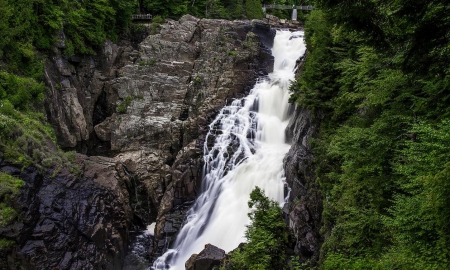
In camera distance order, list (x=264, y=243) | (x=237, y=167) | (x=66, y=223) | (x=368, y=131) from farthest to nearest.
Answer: (x=237, y=167) → (x=66, y=223) → (x=264, y=243) → (x=368, y=131)

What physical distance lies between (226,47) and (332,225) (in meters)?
22.2

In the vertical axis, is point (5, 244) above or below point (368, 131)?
below

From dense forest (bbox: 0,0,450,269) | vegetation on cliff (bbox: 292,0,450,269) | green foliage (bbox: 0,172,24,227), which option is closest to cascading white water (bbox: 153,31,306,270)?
dense forest (bbox: 0,0,450,269)

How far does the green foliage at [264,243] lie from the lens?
11.8m

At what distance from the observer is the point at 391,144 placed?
8117mm

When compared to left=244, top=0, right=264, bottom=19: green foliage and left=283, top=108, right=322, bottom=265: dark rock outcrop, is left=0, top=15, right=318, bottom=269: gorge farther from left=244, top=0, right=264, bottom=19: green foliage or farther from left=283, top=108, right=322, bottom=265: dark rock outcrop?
left=244, top=0, right=264, bottom=19: green foliage

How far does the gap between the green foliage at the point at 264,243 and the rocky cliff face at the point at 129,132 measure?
779 centimetres

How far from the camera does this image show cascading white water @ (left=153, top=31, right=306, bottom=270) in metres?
17.4

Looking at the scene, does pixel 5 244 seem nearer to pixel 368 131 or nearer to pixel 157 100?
pixel 368 131

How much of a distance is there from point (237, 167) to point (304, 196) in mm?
6834

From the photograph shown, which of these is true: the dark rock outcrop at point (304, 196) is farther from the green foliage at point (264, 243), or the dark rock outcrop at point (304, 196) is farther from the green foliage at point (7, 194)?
the green foliage at point (7, 194)

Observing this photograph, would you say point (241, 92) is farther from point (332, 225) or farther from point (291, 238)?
point (332, 225)

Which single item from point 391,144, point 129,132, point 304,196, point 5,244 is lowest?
point 5,244

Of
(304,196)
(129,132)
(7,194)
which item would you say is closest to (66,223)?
(7,194)
